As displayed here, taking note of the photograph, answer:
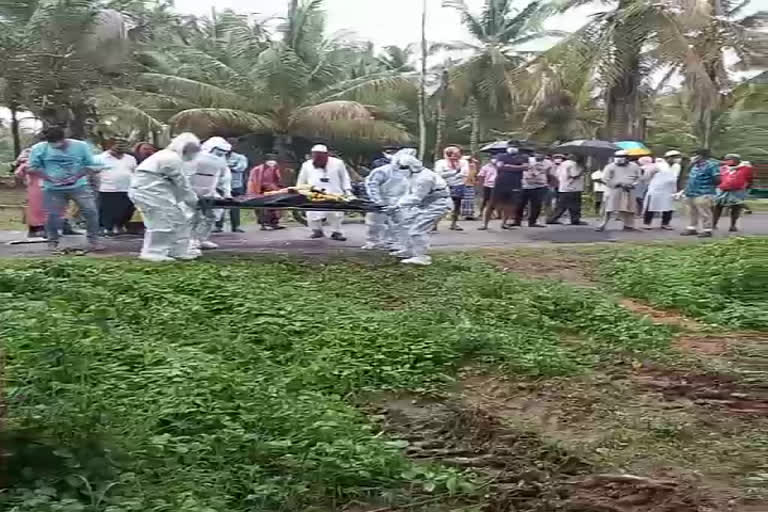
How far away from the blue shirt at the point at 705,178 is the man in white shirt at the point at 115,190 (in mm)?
8397

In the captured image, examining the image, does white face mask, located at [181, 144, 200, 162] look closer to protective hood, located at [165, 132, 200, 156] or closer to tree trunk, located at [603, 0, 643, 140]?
protective hood, located at [165, 132, 200, 156]

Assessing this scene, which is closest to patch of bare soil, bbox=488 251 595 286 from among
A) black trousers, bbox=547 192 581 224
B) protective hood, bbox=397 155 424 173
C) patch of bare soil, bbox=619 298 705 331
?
patch of bare soil, bbox=619 298 705 331

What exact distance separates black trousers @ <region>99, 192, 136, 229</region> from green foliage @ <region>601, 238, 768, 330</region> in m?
6.22

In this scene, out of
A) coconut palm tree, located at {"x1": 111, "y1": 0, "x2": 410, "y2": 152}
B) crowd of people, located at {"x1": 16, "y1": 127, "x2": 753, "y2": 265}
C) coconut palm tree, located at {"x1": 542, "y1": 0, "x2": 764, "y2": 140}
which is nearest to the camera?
crowd of people, located at {"x1": 16, "y1": 127, "x2": 753, "y2": 265}

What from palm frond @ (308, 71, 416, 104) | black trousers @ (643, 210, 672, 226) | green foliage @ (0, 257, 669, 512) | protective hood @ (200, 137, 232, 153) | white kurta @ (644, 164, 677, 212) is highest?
palm frond @ (308, 71, 416, 104)

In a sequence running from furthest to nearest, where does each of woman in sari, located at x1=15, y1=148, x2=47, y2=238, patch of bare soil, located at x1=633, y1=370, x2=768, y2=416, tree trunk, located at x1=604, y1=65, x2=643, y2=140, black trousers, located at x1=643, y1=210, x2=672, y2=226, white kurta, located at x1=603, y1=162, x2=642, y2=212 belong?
1. tree trunk, located at x1=604, y1=65, x2=643, y2=140
2. black trousers, located at x1=643, y1=210, x2=672, y2=226
3. white kurta, located at x1=603, y1=162, x2=642, y2=212
4. woman in sari, located at x1=15, y1=148, x2=47, y2=238
5. patch of bare soil, located at x1=633, y1=370, x2=768, y2=416

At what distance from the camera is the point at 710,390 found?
5.43m

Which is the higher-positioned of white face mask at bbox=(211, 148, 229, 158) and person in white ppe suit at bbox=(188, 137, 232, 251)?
white face mask at bbox=(211, 148, 229, 158)

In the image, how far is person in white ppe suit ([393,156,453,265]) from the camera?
32.7 feet

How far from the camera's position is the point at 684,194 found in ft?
47.9

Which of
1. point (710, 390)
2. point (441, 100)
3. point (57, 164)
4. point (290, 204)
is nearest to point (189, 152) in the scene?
point (290, 204)

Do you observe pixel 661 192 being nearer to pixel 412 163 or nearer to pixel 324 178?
pixel 324 178

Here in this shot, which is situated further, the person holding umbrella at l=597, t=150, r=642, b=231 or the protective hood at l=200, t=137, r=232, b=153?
the person holding umbrella at l=597, t=150, r=642, b=231

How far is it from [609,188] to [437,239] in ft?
12.1
